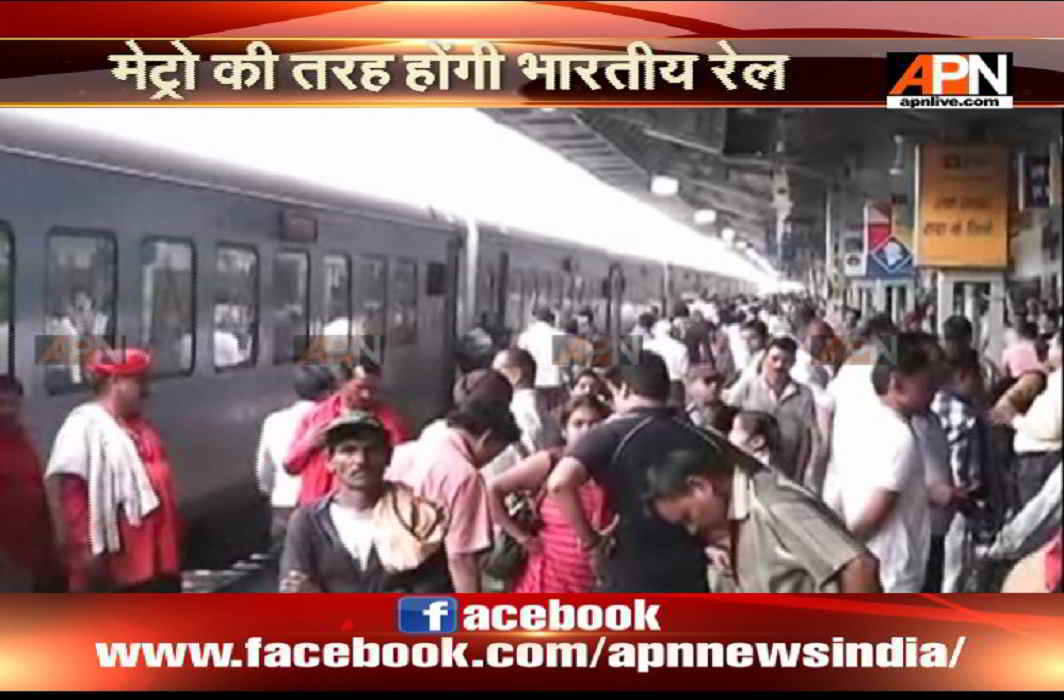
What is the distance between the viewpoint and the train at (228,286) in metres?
3.76

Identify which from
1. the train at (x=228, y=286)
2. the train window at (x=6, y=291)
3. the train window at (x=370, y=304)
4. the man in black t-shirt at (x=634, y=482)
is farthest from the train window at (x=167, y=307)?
the man in black t-shirt at (x=634, y=482)

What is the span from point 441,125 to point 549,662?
1.44 m

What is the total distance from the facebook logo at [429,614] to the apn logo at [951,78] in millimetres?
1745

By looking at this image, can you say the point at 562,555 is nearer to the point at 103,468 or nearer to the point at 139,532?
the point at 139,532

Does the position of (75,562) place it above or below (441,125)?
below

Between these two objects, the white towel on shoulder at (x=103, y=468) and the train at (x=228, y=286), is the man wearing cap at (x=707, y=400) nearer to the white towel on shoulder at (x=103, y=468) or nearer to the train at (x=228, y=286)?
the train at (x=228, y=286)

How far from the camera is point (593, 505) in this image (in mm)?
3967

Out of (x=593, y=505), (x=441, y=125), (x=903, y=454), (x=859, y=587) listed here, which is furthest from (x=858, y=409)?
(x=441, y=125)

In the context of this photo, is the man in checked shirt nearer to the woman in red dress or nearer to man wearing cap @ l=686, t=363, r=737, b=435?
man wearing cap @ l=686, t=363, r=737, b=435

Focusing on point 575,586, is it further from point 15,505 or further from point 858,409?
point 15,505

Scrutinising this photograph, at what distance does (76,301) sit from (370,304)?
29.3 inches

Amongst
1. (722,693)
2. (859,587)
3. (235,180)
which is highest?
(235,180)

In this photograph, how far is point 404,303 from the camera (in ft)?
13.1

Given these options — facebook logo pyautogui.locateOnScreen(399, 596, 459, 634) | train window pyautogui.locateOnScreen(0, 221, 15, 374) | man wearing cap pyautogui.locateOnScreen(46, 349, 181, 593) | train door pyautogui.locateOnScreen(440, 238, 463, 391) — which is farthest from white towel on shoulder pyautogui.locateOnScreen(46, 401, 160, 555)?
train door pyautogui.locateOnScreen(440, 238, 463, 391)
